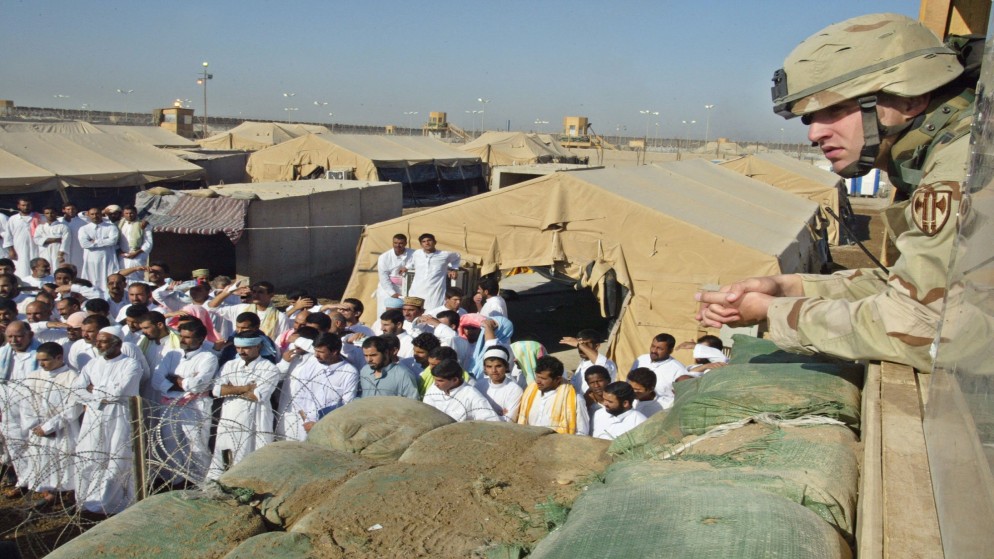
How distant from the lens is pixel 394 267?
401 inches

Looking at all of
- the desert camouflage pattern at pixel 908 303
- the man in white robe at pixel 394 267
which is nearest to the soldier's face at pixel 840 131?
the desert camouflage pattern at pixel 908 303

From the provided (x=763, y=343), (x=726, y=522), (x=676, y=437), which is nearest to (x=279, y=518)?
(x=676, y=437)

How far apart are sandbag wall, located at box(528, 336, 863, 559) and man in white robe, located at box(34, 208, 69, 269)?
1201 cm

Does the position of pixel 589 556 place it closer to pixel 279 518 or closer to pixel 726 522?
pixel 726 522

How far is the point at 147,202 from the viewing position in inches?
512

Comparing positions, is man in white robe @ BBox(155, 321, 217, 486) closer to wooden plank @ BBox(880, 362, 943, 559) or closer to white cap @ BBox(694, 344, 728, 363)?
white cap @ BBox(694, 344, 728, 363)

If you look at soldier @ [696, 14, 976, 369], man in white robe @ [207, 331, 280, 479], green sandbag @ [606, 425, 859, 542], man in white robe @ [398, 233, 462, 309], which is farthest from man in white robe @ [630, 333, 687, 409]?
soldier @ [696, 14, 976, 369]

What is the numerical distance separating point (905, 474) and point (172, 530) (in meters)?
2.13

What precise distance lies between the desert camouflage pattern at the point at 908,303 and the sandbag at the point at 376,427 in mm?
1904

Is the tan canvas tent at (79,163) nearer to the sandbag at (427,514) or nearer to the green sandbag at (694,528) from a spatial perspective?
the sandbag at (427,514)

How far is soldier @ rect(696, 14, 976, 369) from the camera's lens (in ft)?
6.11

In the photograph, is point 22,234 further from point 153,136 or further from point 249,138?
point 249,138

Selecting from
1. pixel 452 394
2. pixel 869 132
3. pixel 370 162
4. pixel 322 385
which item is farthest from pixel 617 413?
pixel 370 162

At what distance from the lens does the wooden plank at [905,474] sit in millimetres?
1314
